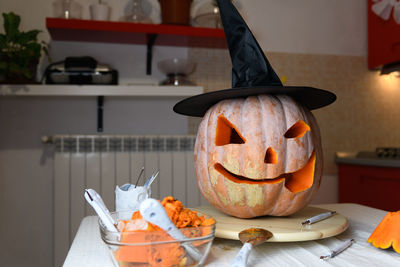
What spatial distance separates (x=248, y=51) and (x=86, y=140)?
1388 mm

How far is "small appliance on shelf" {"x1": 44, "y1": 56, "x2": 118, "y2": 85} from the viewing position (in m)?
1.87

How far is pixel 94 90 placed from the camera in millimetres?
1880

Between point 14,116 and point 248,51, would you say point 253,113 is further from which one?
point 14,116

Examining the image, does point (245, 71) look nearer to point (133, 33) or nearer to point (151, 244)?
point (151, 244)

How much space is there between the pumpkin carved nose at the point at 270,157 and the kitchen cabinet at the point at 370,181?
57.4 inches

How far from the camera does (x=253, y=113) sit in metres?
0.72

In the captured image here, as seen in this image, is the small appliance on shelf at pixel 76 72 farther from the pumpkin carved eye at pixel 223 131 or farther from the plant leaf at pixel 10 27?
the pumpkin carved eye at pixel 223 131

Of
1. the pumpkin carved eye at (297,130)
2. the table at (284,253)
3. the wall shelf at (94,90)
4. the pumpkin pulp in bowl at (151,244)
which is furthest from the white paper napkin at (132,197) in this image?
the wall shelf at (94,90)

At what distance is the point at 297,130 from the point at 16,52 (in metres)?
1.58

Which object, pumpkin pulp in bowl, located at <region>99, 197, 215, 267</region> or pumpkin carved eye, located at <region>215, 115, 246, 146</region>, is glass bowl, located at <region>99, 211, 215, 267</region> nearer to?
pumpkin pulp in bowl, located at <region>99, 197, 215, 267</region>

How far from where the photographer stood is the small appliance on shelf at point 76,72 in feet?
6.13

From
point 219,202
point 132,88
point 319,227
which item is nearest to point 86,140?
point 132,88

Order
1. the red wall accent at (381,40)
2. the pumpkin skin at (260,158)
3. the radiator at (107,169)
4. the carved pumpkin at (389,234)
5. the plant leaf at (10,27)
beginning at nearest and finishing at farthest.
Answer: the carved pumpkin at (389,234), the pumpkin skin at (260,158), the plant leaf at (10,27), the radiator at (107,169), the red wall accent at (381,40)

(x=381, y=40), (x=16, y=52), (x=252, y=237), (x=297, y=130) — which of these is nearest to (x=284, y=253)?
(x=252, y=237)
